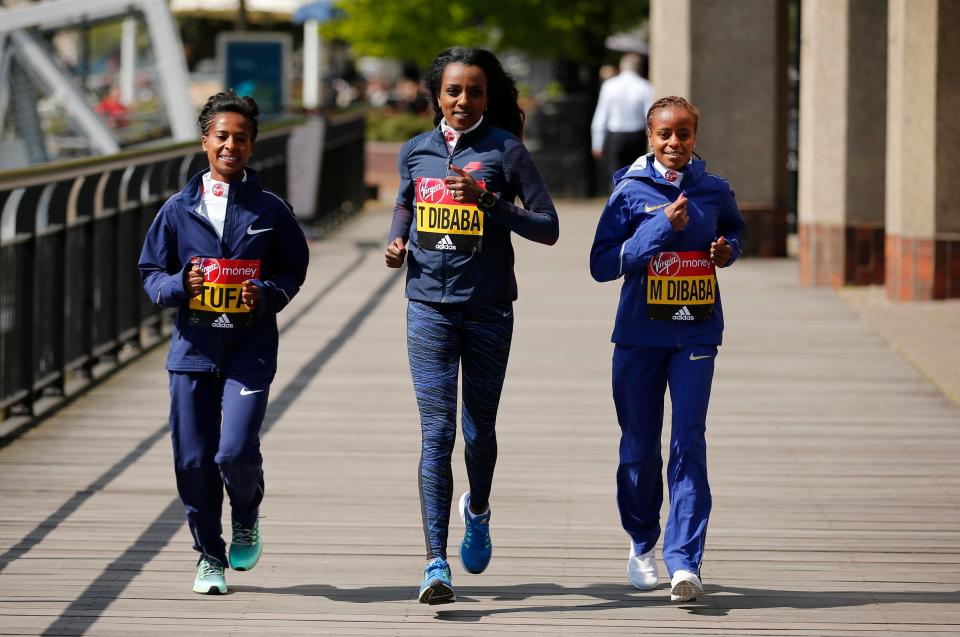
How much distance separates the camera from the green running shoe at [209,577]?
6340 mm

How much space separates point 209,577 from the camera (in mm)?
6344

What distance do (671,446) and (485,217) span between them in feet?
3.17

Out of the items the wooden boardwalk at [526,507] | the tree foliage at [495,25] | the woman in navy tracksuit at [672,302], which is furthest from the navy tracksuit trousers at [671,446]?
the tree foliage at [495,25]

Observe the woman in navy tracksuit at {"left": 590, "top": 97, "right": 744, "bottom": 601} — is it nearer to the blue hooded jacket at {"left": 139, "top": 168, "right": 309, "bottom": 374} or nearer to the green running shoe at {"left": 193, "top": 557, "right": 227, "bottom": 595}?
the blue hooded jacket at {"left": 139, "top": 168, "right": 309, "bottom": 374}

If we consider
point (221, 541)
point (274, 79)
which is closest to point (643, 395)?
point (221, 541)

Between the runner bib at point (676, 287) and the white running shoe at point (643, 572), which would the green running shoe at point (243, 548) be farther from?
the runner bib at point (676, 287)

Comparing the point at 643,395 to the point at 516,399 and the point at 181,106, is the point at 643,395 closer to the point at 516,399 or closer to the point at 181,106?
the point at 516,399

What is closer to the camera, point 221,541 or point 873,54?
point 221,541

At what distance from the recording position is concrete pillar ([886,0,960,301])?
14.0 meters

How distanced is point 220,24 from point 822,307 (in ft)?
150

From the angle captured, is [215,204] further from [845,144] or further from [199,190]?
[845,144]

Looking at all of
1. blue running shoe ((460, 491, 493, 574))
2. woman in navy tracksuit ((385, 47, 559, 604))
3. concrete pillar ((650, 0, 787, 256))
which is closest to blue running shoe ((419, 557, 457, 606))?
woman in navy tracksuit ((385, 47, 559, 604))

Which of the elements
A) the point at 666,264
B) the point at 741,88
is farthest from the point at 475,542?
the point at 741,88

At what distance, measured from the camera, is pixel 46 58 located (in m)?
20.8
